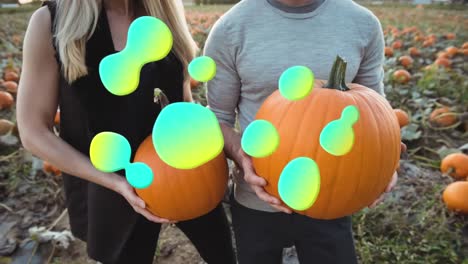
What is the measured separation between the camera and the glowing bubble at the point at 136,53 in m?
0.27

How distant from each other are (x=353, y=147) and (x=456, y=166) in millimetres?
1322

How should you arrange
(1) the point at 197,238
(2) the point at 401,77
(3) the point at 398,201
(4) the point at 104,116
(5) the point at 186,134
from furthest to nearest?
(2) the point at 401,77 < (3) the point at 398,201 < (1) the point at 197,238 < (4) the point at 104,116 < (5) the point at 186,134

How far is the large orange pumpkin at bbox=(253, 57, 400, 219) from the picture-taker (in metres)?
0.56

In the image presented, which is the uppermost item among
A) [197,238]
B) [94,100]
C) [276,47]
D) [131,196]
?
[276,47]

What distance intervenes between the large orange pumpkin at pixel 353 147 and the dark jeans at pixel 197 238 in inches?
17.5

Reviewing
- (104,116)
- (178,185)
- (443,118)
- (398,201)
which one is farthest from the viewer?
(443,118)

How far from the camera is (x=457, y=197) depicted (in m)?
1.43

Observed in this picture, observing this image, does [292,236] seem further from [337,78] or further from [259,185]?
[337,78]

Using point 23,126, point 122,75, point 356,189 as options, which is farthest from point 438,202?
point 122,75

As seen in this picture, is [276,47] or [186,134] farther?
[276,47]

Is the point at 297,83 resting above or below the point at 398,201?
above

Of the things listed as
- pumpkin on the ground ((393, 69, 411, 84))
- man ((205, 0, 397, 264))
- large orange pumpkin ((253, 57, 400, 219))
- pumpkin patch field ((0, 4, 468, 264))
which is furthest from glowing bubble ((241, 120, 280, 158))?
pumpkin on the ground ((393, 69, 411, 84))

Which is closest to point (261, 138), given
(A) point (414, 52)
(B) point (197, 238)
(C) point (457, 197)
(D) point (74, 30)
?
(D) point (74, 30)

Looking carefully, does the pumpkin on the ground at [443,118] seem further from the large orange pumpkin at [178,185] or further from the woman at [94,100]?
the large orange pumpkin at [178,185]
